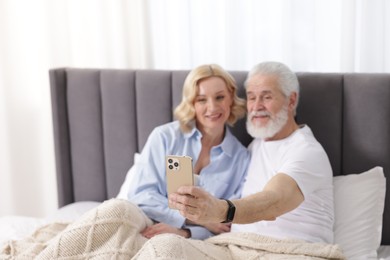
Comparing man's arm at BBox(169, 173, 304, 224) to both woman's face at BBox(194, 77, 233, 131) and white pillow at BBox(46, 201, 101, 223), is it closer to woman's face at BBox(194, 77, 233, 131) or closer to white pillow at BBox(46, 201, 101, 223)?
woman's face at BBox(194, 77, 233, 131)

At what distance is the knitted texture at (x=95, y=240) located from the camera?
1.82 meters

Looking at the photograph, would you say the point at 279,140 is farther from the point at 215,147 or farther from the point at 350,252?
the point at 350,252

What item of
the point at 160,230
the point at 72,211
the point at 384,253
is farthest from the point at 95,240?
the point at 384,253

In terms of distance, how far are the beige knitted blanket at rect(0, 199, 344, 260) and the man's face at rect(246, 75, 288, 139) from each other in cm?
44

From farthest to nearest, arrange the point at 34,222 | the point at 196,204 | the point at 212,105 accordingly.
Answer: the point at 34,222 < the point at 212,105 < the point at 196,204

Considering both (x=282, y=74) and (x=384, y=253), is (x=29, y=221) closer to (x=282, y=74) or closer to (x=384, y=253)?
(x=282, y=74)

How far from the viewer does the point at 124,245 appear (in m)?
1.85

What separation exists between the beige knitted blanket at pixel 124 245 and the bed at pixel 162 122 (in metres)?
0.33

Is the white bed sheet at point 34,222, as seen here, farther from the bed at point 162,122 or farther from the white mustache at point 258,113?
the white mustache at point 258,113

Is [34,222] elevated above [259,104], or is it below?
below

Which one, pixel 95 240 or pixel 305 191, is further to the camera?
pixel 305 191

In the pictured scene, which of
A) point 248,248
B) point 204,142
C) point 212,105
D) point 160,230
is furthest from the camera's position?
point 204,142

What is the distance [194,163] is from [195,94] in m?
0.27

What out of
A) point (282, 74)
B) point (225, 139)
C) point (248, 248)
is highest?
point (282, 74)
